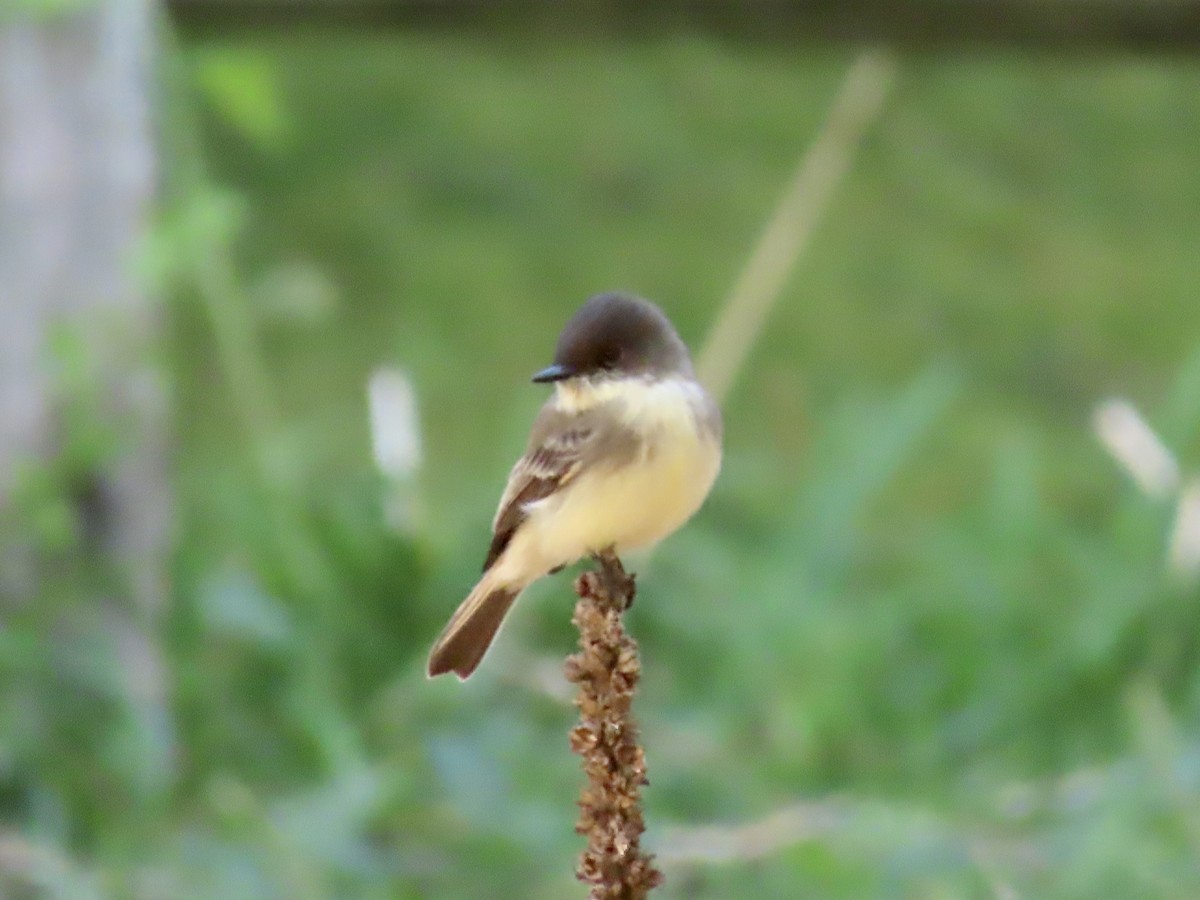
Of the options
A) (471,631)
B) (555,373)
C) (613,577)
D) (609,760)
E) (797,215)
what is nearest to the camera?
(609,760)

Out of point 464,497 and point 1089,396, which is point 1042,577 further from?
point 464,497

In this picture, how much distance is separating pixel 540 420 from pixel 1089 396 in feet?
7.66

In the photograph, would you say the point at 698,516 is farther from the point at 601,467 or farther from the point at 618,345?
the point at 618,345

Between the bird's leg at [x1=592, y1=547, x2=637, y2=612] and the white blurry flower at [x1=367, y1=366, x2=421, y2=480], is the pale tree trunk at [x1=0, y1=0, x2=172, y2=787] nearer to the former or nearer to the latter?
the white blurry flower at [x1=367, y1=366, x2=421, y2=480]

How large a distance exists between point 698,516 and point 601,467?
168cm

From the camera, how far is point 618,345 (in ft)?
4.97

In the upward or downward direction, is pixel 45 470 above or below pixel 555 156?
below

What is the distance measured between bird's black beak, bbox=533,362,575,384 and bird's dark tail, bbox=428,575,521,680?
0.54 feet

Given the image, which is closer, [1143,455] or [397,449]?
[397,449]

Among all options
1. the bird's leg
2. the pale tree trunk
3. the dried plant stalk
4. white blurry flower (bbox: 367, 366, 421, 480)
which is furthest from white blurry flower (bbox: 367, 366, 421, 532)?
the dried plant stalk

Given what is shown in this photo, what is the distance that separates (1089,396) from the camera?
3.79 m

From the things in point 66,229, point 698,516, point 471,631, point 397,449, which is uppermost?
point 66,229

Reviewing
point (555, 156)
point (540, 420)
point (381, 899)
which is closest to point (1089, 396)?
point (555, 156)

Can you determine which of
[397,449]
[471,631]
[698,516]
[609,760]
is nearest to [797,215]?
[698,516]
